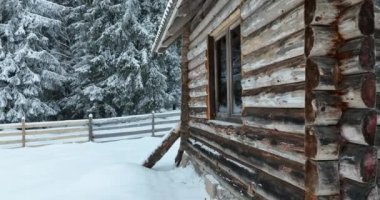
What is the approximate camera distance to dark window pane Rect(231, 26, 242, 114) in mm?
5405

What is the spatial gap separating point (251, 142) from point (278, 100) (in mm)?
960

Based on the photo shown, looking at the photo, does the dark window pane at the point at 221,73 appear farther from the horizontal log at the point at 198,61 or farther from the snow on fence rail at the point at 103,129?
the snow on fence rail at the point at 103,129

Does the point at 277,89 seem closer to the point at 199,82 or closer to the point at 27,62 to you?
the point at 199,82

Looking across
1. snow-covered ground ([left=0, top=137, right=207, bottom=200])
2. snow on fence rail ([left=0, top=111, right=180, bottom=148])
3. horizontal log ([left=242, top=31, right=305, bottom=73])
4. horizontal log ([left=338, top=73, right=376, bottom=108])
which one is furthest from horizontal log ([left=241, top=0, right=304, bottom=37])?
snow on fence rail ([left=0, top=111, right=180, bottom=148])

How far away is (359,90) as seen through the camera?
2562 millimetres

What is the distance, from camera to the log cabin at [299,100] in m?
2.56

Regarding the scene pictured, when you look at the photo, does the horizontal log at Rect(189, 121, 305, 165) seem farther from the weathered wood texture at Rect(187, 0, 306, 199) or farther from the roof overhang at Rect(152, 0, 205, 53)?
the roof overhang at Rect(152, 0, 205, 53)

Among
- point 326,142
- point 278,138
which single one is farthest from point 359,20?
point 278,138

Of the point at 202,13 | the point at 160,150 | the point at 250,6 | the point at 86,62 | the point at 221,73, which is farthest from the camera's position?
the point at 86,62

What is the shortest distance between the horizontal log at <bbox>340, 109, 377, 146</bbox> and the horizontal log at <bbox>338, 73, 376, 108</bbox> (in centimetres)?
5

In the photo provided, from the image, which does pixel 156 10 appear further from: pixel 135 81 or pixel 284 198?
pixel 284 198

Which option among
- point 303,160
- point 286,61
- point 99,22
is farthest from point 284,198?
point 99,22

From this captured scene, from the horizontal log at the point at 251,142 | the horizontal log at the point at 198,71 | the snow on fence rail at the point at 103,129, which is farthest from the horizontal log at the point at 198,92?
the snow on fence rail at the point at 103,129

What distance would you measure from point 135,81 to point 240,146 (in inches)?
618
